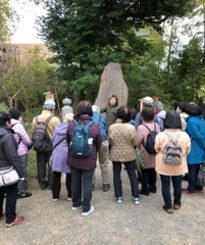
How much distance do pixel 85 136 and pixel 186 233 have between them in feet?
5.92

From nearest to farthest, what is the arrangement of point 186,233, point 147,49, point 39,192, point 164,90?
point 186,233
point 39,192
point 147,49
point 164,90

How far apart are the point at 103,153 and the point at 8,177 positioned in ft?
6.09

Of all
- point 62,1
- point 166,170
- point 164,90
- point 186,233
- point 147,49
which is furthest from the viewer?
point 164,90

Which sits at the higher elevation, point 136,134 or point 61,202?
point 136,134

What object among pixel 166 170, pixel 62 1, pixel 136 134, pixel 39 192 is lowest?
pixel 39 192

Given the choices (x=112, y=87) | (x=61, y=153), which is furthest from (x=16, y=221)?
(x=112, y=87)

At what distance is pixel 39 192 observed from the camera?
5.03 metres

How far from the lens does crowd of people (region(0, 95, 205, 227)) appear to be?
3.77 m

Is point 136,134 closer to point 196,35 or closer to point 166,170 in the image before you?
point 166,170

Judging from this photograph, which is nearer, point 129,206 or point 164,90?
point 129,206

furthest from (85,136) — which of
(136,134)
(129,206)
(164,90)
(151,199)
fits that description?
(164,90)

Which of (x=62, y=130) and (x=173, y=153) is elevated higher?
(x=62, y=130)

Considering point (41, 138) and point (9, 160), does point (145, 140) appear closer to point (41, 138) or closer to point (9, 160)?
point (41, 138)

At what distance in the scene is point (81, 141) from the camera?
371 centimetres
